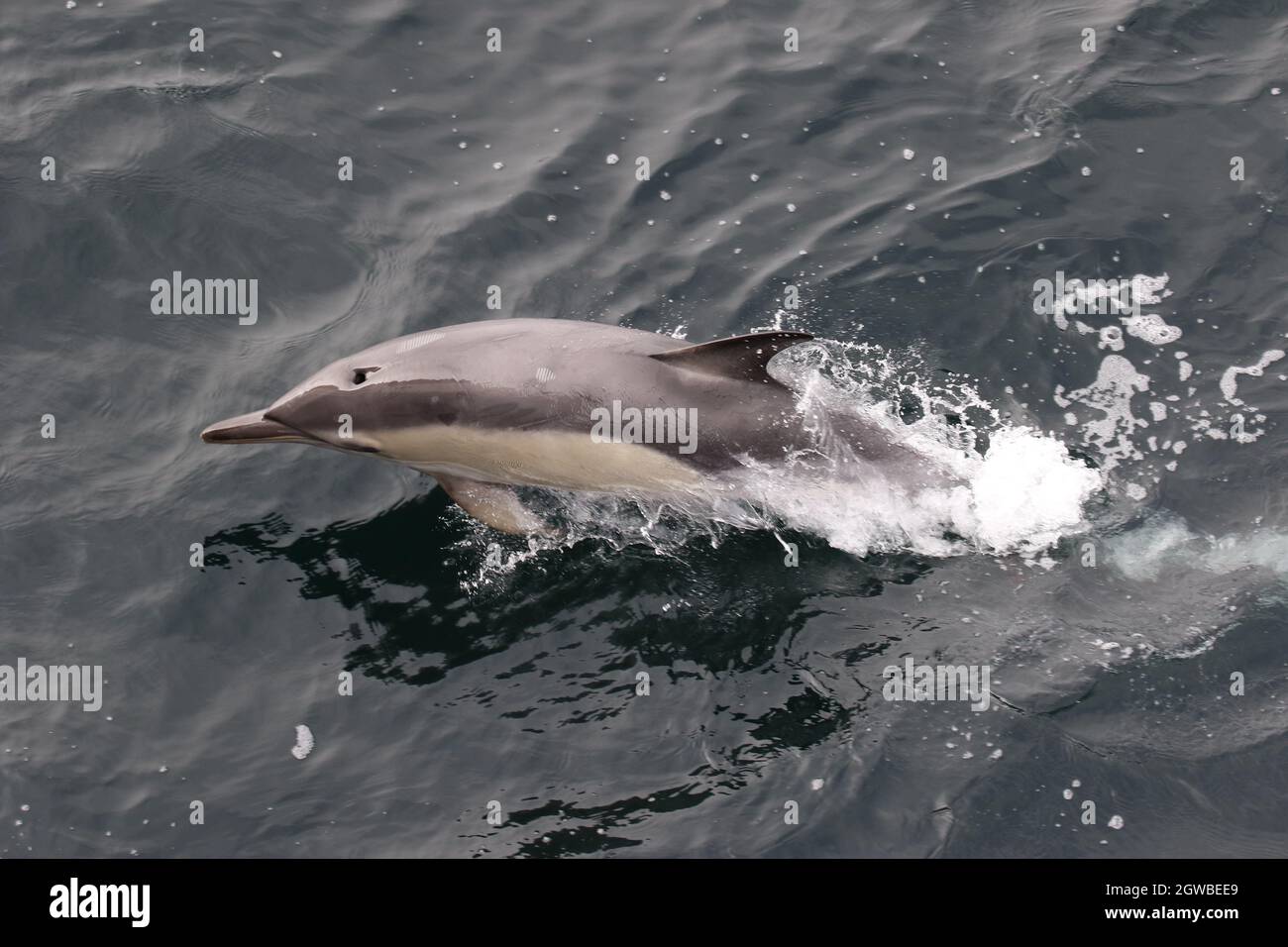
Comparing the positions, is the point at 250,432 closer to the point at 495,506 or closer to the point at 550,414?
the point at 495,506

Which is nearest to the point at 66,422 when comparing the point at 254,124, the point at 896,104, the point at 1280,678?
the point at 254,124

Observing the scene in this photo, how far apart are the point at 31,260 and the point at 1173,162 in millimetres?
11548

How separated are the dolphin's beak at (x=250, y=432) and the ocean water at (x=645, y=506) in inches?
29.5

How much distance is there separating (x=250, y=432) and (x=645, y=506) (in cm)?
338

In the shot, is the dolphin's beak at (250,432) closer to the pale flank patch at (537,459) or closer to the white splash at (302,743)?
the pale flank patch at (537,459)

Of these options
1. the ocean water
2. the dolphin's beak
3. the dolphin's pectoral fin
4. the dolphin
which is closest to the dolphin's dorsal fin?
the dolphin

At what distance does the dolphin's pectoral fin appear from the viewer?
12.9m

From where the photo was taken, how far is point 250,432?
42.9 ft

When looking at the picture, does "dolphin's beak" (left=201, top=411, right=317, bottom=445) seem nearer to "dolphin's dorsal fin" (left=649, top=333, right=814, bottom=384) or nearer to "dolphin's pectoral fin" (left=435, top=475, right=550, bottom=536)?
"dolphin's pectoral fin" (left=435, top=475, right=550, bottom=536)

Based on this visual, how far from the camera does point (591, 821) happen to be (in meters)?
10.8

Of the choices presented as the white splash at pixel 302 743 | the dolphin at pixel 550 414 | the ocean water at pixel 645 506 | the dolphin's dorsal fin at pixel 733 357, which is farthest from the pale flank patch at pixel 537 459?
the white splash at pixel 302 743

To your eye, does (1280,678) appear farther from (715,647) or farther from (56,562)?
(56,562)

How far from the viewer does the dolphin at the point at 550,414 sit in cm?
1213

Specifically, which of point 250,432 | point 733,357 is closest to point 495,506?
point 250,432
